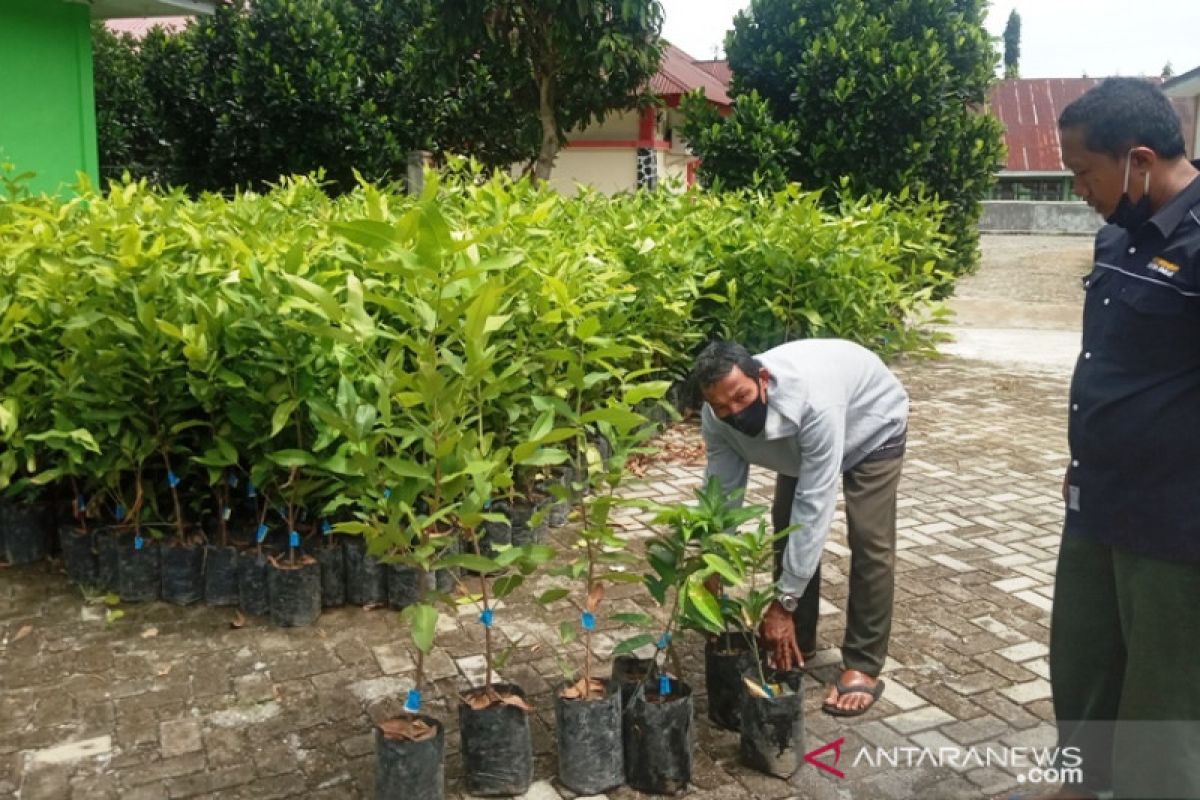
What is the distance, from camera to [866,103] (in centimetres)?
1195

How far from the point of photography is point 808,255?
24.4 ft

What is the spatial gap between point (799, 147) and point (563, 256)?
324 inches

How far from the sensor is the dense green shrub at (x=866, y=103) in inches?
469

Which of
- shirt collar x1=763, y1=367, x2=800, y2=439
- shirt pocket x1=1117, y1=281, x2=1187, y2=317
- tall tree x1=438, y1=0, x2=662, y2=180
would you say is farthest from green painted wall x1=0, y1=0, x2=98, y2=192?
shirt pocket x1=1117, y1=281, x2=1187, y2=317

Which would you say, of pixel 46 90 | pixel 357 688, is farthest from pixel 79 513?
pixel 46 90

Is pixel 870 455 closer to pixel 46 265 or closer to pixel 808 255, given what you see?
pixel 46 265

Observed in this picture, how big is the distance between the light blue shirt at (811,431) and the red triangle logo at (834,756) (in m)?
0.50

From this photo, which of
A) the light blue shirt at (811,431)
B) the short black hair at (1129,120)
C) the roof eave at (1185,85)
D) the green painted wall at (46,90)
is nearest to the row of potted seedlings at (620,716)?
the light blue shirt at (811,431)

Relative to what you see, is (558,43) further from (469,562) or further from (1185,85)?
(1185,85)

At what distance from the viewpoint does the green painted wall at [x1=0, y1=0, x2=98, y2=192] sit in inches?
352

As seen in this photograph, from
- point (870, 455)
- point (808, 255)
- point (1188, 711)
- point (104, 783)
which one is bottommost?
point (104, 783)

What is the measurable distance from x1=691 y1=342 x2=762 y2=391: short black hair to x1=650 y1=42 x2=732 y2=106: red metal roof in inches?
650

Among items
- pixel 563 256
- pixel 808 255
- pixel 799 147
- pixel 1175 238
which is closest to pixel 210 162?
pixel 799 147

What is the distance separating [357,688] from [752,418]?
1.63m
